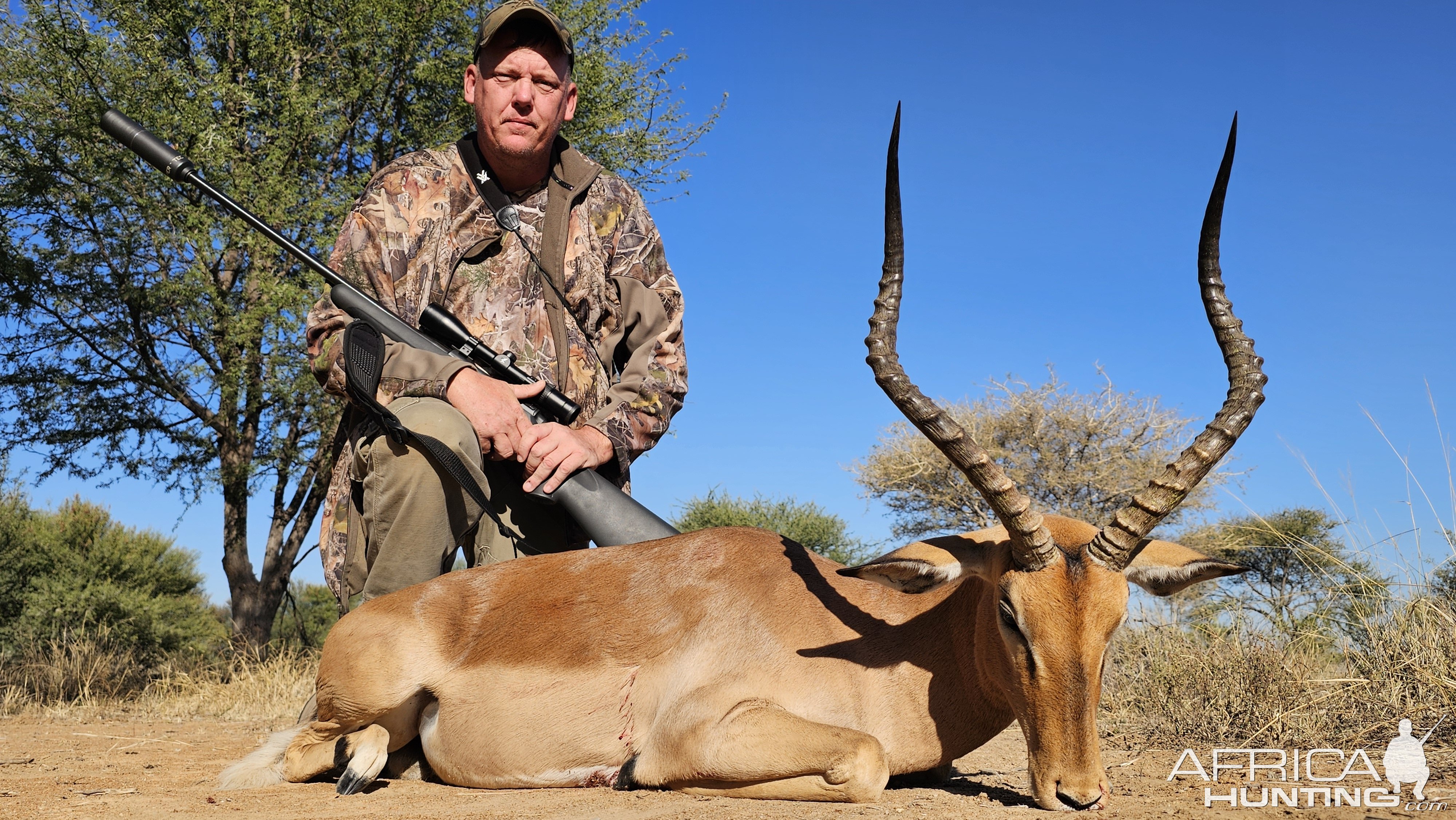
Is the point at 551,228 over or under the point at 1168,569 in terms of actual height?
over

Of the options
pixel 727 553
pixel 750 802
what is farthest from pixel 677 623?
pixel 750 802

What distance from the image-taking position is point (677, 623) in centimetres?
465

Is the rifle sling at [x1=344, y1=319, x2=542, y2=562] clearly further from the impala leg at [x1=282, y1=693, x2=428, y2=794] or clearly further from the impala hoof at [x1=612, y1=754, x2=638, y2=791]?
the impala hoof at [x1=612, y1=754, x2=638, y2=791]

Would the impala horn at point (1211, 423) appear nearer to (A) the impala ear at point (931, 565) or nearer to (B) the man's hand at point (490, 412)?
(A) the impala ear at point (931, 565)

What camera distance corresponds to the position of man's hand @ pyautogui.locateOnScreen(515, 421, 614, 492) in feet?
17.5

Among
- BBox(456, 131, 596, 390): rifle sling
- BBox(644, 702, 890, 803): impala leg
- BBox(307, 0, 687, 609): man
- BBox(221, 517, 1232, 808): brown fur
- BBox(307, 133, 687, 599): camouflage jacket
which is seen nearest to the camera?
BBox(221, 517, 1232, 808): brown fur

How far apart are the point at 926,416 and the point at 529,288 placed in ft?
9.36

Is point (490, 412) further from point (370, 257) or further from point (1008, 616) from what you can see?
point (1008, 616)

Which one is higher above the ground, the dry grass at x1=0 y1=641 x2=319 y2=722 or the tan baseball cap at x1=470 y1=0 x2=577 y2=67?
the tan baseball cap at x1=470 y1=0 x2=577 y2=67

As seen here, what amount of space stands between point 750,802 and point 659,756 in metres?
0.52

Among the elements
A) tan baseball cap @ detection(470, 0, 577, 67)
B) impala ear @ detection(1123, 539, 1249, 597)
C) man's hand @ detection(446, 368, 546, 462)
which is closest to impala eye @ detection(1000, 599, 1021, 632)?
impala ear @ detection(1123, 539, 1249, 597)

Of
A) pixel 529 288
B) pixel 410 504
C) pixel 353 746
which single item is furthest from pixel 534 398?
pixel 353 746
